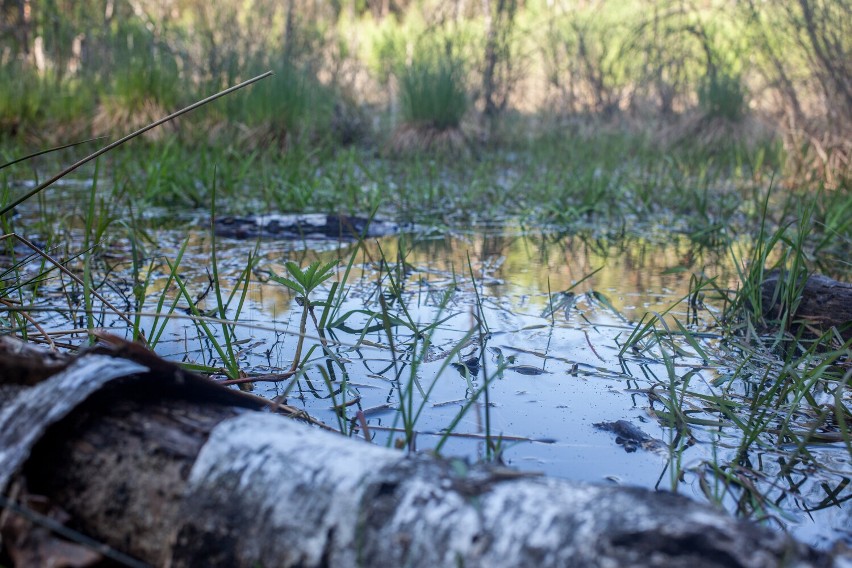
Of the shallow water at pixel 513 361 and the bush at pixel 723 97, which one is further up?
the bush at pixel 723 97

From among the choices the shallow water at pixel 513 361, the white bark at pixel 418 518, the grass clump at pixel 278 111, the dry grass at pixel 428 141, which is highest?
the grass clump at pixel 278 111

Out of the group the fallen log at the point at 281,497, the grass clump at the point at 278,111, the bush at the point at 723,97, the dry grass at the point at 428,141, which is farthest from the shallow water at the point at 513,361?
the bush at the point at 723,97

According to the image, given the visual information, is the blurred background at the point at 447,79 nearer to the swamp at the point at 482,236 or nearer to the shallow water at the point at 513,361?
the swamp at the point at 482,236

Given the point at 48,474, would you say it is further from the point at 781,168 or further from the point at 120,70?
the point at 120,70

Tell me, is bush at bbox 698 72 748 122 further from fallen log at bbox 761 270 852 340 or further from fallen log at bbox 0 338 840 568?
fallen log at bbox 0 338 840 568

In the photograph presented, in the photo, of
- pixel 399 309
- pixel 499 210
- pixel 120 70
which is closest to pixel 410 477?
pixel 399 309

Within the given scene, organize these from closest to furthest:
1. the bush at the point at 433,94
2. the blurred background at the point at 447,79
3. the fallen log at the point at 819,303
Result: the fallen log at the point at 819,303
the blurred background at the point at 447,79
the bush at the point at 433,94

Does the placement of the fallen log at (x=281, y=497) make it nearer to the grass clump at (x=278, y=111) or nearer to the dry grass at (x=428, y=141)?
the grass clump at (x=278, y=111)

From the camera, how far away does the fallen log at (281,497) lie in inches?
27.0

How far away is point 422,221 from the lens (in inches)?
147

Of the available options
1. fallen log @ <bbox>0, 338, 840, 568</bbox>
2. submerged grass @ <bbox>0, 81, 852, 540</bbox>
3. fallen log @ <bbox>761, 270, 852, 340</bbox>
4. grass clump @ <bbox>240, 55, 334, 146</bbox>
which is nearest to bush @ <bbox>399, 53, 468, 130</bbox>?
submerged grass @ <bbox>0, 81, 852, 540</bbox>

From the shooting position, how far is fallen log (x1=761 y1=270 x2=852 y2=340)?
6.46 feet

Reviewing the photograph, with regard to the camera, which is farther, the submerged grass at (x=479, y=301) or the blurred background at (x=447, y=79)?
the blurred background at (x=447, y=79)

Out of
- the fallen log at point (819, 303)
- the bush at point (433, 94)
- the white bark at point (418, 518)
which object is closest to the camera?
the white bark at point (418, 518)
